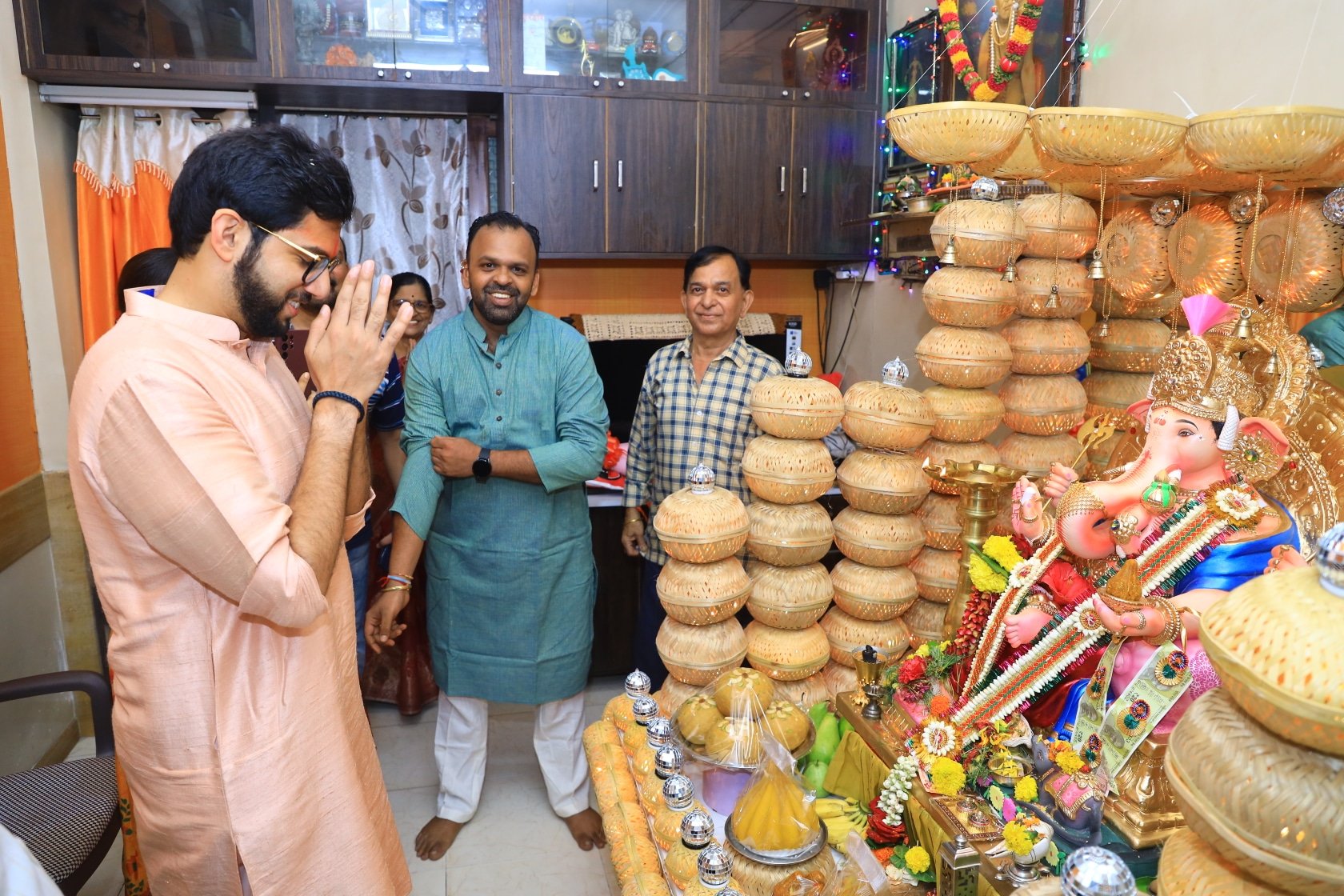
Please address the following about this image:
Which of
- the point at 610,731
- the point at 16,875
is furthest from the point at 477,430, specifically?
the point at 16,875

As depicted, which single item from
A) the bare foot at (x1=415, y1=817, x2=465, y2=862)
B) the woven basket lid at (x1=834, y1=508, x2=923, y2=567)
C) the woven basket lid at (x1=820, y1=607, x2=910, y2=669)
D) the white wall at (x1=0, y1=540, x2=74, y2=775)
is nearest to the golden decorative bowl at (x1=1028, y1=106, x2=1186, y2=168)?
the woven basket lid at (x1=834, y1=508, x2=923, y2=567)

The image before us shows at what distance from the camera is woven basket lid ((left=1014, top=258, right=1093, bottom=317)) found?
90.3 inches

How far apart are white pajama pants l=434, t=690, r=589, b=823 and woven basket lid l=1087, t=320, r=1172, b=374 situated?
1762 millimetres

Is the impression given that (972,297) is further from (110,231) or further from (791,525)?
(110,231)

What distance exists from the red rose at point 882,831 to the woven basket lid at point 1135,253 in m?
1.37

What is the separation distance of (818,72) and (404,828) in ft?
11.3

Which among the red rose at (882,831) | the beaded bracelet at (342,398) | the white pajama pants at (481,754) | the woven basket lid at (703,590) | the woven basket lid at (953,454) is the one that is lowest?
the white pajama pants at (481,754)

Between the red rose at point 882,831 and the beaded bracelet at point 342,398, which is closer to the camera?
the beaded bracelet at point 342,398

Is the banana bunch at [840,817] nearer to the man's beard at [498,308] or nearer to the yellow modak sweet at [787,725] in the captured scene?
the yellow modak sweet at [787,725]

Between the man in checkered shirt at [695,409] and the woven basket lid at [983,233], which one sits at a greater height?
the woven basket lid at [983,233]

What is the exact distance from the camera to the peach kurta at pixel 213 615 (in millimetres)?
1160

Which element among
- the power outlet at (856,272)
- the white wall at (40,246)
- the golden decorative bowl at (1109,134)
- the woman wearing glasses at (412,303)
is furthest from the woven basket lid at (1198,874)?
the white wall at (40,246)

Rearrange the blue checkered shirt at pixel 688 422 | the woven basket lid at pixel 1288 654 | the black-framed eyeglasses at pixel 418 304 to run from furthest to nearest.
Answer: the black-framed eyeglasses at pixel 418 304, the blue checkered shirt at pixel 688 422, the woven basket lid at pixel 1288 654

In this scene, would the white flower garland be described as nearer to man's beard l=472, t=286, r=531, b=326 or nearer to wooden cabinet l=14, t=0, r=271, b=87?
man's beard l=472, t=286, r=531, b=326
